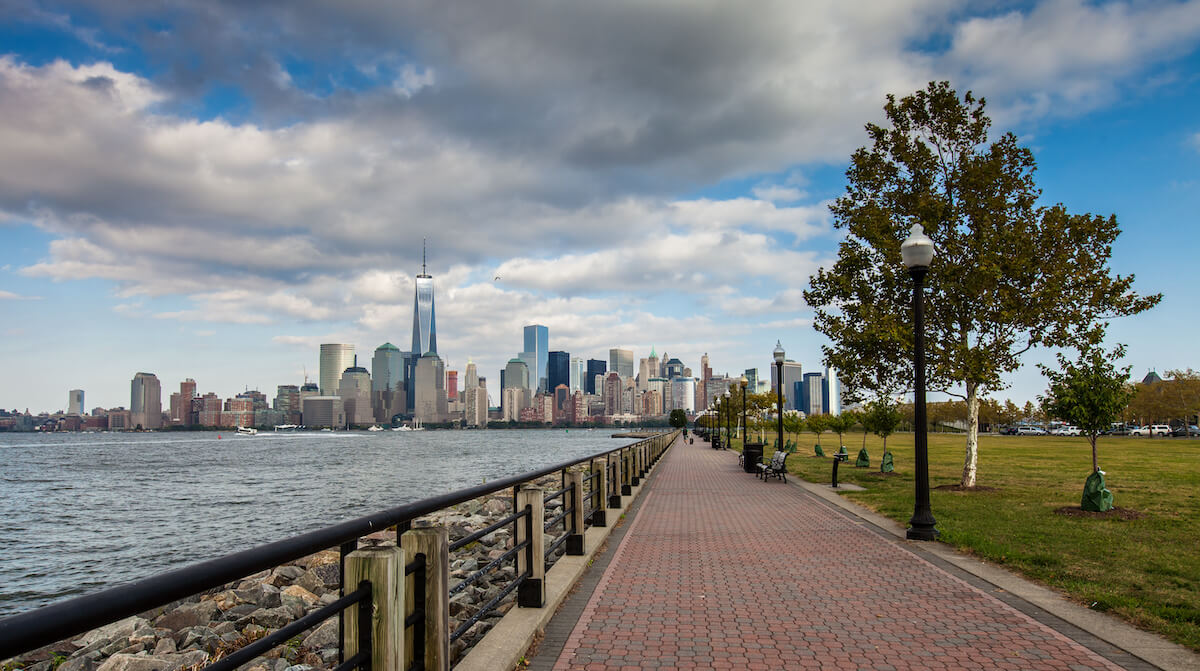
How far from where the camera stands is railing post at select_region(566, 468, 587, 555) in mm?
8625

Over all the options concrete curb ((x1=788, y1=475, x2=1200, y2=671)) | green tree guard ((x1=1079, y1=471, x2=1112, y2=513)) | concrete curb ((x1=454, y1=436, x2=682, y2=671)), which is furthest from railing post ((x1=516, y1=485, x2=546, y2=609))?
green tree guard ((x1=1079, y1=471, x2=1112, y2=513))

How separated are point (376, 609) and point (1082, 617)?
630 cm

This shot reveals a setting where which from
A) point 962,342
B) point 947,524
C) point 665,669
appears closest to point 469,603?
point 665,669

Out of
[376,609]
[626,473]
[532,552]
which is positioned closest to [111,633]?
[532,552]

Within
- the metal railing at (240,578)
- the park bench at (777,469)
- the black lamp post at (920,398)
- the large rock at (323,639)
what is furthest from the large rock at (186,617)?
the park bench at (777,469)

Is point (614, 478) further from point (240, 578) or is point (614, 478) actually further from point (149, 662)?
point (240, 578)

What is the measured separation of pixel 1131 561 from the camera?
9.17 meters

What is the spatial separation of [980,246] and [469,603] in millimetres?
14739

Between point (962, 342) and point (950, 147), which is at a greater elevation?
point (950, 147)

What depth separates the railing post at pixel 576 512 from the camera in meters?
8.62

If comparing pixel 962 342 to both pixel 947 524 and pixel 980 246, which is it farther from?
pixel 947 524

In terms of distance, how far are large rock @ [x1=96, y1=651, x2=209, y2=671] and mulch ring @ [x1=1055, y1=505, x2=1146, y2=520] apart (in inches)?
548

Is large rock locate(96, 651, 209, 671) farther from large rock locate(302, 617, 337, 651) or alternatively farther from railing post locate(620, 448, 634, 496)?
railing post locate(620, 448, 634, 496)

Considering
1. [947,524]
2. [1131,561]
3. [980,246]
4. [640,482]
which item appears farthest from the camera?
[640,482]
